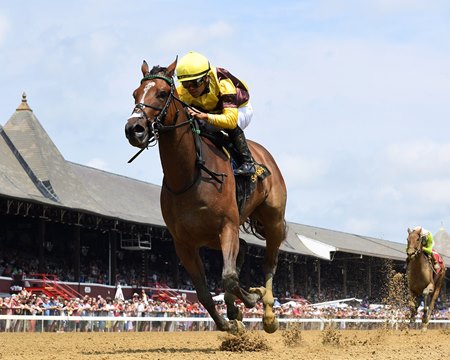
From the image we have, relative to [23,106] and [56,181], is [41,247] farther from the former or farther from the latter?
[23,106]

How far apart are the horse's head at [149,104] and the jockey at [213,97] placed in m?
0.41

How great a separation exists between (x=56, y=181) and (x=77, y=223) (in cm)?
146

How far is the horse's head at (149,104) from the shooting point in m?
7.59

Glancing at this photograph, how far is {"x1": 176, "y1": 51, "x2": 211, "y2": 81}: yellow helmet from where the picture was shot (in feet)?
28.5

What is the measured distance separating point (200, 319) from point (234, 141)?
1404 centimetres

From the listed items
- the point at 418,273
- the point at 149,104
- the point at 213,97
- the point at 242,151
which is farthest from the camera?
the point at 418,273

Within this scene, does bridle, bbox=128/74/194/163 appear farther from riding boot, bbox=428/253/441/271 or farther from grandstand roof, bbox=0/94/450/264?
grandstand roof, bbox=0/94/450/264

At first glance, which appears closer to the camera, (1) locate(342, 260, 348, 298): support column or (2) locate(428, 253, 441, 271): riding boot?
(2) locate(428, 253, 441, 271): riding boot

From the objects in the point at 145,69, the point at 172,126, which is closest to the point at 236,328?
the point at 172,126

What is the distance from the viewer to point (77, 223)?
26.3m

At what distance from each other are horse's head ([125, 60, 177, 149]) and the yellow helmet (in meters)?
0.35

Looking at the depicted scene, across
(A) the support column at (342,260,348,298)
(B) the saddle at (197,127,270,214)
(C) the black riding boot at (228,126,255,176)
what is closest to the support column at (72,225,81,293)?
(B) the saddle at (197,127,270,214)

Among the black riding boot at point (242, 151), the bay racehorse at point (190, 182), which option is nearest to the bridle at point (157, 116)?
the bay racehorse at point (190, 182)

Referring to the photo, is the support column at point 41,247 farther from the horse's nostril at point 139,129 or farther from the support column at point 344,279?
the support column at point 344,279
